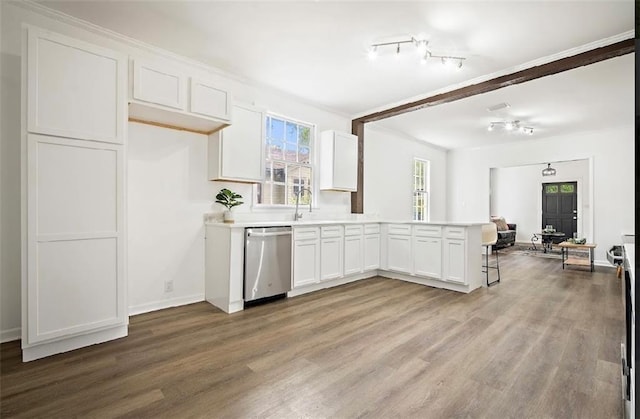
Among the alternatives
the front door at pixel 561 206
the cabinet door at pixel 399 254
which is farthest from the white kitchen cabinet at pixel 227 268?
the front door at pixel 561 206

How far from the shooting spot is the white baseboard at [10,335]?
2.40m

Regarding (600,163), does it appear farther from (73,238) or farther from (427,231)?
(73,238)

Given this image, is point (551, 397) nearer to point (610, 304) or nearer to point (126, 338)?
point (610, 304)

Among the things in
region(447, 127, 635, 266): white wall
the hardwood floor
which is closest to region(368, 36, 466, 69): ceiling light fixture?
the hardwood floor

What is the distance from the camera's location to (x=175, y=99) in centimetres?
291

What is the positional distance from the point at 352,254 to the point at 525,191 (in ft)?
29.6

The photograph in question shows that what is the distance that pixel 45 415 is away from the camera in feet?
5.17

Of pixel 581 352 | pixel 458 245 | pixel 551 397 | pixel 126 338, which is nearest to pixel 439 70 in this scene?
pixel 458 245

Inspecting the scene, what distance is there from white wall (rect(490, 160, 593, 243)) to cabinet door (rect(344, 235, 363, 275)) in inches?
300

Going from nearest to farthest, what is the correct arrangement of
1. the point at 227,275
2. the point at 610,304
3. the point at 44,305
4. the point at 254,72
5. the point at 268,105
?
the point at 44,305 < the point at 227,275 < the point at 610,304 < the point at 254,72 < the point at 268,105

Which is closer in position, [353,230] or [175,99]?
[175,99]

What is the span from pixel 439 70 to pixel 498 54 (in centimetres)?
61

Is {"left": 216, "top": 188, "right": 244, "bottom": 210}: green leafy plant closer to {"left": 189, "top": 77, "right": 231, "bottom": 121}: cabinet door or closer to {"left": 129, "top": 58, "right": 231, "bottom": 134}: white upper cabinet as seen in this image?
{"left": 129, "top": 58, "right": 231, "bottom": 134}: white upper cabinet

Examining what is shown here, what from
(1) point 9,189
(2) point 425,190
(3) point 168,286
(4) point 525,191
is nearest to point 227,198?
(3) point 168,286
